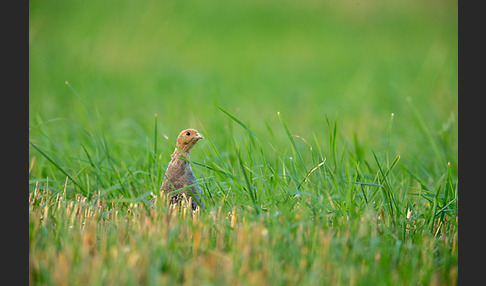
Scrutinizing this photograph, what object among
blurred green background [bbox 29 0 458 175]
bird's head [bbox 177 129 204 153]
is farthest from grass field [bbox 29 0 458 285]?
bird's head [bbox 177 129 204 153]

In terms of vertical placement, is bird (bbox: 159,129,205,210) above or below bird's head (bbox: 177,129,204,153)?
below

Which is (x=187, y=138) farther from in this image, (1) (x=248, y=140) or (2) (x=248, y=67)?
(2) (x=248, y=67)

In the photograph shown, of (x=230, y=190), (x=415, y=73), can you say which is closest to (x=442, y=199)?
(x=230, y=190)

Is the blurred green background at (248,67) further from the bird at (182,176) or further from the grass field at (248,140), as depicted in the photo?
the bird at (182,176)

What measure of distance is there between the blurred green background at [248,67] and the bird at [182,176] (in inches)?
80.6

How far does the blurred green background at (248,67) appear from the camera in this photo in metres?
7.60

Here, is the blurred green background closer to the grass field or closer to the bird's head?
the grass field

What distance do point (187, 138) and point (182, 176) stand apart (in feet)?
0.95

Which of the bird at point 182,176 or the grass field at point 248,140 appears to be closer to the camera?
the grass field at point 248,140

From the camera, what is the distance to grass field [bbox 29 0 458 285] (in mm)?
3234

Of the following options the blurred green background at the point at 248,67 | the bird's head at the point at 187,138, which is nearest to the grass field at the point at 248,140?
the blurred green background at the point at 248,67

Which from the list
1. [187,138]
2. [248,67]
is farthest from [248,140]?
[248,67]

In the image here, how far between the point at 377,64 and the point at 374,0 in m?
3.51

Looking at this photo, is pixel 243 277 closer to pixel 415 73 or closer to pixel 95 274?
pixel 95 274
